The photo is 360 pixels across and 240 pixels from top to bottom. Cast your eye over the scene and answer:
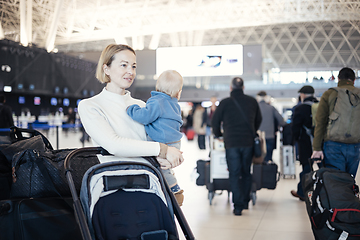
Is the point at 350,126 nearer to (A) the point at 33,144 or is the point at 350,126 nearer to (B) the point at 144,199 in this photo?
(B) the point at 144,199

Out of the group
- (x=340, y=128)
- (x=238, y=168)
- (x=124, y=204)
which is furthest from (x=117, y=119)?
(x=238, y=168)

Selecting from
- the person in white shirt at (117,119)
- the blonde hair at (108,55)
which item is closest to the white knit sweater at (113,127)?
the person in white shirt at (117,119)

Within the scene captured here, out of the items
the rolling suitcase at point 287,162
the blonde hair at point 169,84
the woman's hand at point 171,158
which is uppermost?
the blonde hair at point 169,84

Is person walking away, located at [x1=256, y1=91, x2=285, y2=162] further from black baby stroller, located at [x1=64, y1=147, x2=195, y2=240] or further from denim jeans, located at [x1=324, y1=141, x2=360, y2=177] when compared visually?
black baby stroller, located at [x1=64, y1=147, x2=195, y2=240]

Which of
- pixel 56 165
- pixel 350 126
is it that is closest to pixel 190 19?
pixel 350 126

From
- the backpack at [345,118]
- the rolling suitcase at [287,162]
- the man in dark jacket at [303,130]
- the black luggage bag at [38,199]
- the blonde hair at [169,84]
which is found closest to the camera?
the black luggage bag at [38,199]

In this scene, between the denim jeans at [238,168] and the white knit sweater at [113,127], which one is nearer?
the white knit sweater at [113,127]

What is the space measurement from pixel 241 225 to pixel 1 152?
2.97 m

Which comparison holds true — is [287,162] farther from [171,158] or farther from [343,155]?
[171,158]

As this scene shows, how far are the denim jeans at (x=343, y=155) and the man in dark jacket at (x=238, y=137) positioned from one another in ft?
3.92

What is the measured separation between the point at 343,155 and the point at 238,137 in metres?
1.38

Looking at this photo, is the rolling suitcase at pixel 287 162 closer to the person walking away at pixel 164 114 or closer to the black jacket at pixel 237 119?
the black jacket at pixel 237 119

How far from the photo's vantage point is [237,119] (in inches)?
195

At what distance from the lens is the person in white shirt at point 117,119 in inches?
73.7
